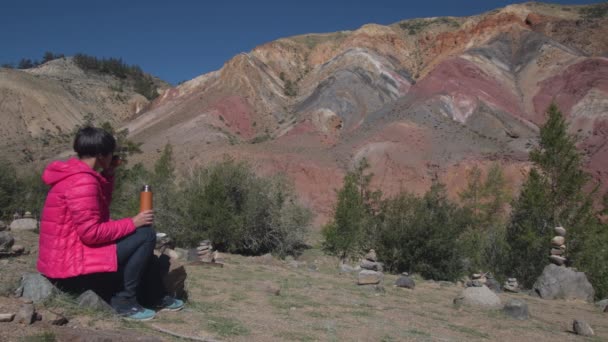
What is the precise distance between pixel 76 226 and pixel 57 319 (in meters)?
0.77

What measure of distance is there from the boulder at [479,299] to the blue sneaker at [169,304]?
19.1 ft

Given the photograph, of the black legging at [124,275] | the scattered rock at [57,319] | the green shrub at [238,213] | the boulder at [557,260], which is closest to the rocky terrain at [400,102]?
the green shrub at [238,213]

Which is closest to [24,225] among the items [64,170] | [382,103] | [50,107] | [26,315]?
[64,170]

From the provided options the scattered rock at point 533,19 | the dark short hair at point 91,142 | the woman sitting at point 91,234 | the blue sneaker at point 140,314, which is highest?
the scattered rock at point 533,19

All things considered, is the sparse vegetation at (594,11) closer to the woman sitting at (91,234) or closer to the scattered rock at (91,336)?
the woman sitting at (91,234)

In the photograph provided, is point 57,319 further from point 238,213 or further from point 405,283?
point 238,213

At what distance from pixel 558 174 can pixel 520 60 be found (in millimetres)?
→ 41853

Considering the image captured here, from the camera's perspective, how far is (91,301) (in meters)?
4.45

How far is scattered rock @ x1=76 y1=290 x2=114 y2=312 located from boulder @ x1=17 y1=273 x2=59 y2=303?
0.76 ft

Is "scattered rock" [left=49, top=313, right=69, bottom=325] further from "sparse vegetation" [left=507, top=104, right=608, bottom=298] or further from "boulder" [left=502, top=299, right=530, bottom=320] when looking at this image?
"sparse vegetation" [left=507, top=104, right=608, bottom=298]

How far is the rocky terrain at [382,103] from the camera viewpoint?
3884cm

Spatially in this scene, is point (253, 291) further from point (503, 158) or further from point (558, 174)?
point (503, 158)

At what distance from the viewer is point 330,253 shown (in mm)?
20859

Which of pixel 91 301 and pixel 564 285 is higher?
pixel 91 301
